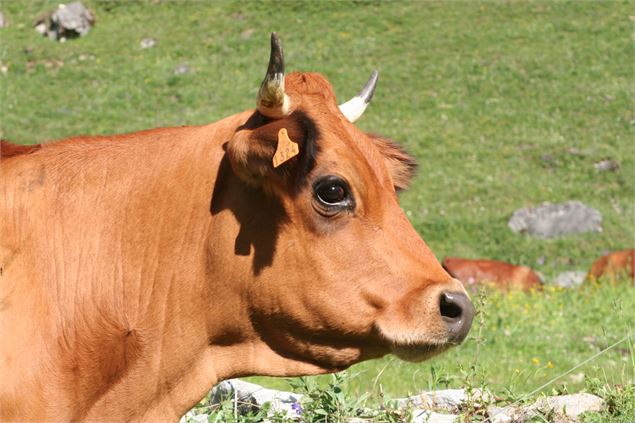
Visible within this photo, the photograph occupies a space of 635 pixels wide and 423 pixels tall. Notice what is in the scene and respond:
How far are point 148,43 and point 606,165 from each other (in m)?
16.8

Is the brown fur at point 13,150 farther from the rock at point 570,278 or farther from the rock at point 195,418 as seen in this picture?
the rock at point 570,278

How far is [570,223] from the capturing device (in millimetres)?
23172

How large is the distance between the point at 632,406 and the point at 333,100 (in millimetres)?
2686

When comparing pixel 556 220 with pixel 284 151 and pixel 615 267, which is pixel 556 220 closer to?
pixel 615 267

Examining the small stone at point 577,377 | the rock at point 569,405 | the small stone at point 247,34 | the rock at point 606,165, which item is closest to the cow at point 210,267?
the rock at point 569,405

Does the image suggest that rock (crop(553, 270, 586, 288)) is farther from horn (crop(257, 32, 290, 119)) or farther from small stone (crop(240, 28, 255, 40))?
small stone (crop(240, 28, 255, 40))

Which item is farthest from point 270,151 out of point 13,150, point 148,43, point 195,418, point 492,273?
point 148,43

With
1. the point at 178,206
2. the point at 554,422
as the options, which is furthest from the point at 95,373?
the point at 554,422

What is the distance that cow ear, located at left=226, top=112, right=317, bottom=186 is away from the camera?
182 inches

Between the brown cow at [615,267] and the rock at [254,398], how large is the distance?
11439 mm

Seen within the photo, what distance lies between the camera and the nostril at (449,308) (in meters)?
4.52

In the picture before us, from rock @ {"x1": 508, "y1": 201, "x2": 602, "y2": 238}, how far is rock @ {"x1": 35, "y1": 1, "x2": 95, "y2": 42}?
19.0m

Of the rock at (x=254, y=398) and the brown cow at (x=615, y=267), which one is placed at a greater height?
the rock at (x=254, y=398)

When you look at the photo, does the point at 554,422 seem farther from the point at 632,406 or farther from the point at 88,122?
the point at 88,122
